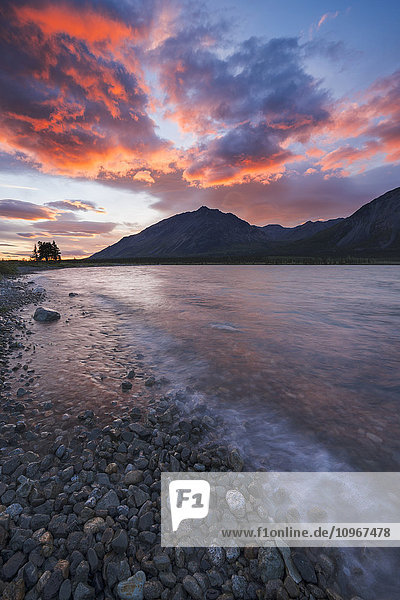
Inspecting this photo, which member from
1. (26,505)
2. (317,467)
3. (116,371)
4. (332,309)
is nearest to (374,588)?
(317,467)

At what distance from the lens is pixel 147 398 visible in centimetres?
678

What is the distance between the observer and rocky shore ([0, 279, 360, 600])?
8.96 feet

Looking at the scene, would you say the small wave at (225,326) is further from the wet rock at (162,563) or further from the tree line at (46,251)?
the tree line at (46,251)

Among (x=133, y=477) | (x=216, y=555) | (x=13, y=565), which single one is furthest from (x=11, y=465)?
(x=216, y=555)

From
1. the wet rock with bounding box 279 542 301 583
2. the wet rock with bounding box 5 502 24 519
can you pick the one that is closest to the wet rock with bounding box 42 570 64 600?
the wet rock with bounding box 5 502 24 519

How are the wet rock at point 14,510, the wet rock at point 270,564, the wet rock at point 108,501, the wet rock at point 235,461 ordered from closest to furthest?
the wet rock at point 270,564
the wet rock at point 14,510
the wet rock at point 108,501
the wet rock at point 235,461

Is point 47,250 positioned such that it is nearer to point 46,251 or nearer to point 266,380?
point 46,251

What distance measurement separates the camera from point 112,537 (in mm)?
3172

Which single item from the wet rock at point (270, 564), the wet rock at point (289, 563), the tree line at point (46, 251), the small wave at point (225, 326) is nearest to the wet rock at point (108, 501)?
the wet rock at point (270, 564)

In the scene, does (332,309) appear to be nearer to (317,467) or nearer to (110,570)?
(317,467)

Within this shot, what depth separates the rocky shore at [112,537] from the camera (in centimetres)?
273

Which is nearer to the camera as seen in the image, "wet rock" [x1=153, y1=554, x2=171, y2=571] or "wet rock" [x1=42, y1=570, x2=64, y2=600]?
"wet rock" [x1=42, y1=570, x2=64, y2=600]

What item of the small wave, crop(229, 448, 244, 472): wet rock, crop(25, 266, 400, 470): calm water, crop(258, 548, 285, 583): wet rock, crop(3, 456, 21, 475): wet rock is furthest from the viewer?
the small wave

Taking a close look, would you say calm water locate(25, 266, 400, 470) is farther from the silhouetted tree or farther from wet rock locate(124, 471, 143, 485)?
the silhouetted tree
